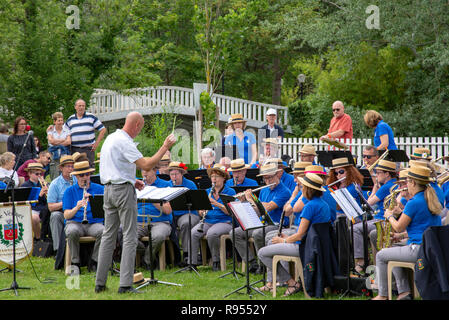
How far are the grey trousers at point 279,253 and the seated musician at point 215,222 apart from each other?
65.6 inches

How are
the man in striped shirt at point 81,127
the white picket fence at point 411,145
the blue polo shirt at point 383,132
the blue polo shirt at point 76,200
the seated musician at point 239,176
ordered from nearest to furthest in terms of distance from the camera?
the blue polo shirt at point 76,200 → the seated musician at point 239,176 → the blue polo shirt at point 383,132 → the man in striped shirt at point 81,127 → the white picket fence at point 411,145

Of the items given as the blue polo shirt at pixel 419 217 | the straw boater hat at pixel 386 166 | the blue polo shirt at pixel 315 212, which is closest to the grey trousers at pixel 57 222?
the blue polo shirt at pixel 315 212

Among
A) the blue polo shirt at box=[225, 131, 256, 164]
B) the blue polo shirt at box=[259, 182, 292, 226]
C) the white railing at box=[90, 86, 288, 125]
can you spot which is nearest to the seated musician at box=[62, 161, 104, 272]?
the blue polo shirt at box=[259, 182, 292, 226]

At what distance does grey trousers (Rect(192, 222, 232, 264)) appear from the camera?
940 centimetres

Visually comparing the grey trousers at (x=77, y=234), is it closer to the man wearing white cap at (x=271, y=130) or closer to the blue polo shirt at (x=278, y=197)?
the blue polo shirt at (x=278, y=197)

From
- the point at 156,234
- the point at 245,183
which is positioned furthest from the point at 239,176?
the point at 156,234

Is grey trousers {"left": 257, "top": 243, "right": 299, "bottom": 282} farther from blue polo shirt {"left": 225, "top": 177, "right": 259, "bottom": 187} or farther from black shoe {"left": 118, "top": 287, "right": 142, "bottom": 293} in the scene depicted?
blue polo shirt {"left": 225, "top": 177, "right": 259, "bottom": 187}

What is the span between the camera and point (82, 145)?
1324 centimetres

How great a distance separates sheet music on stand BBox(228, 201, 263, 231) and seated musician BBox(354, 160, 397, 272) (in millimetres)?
1790

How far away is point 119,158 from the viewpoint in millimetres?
7258

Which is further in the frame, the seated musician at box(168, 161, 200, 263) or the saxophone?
the seated musician at box(168, 161, 200, 263)

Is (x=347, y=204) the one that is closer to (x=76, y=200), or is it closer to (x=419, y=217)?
(x=419, y=217)

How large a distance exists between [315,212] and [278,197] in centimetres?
142

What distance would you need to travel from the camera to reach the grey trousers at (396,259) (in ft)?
21.8
